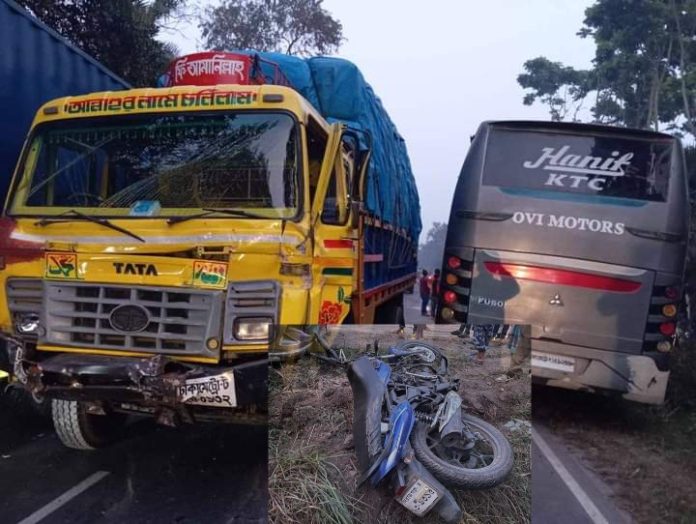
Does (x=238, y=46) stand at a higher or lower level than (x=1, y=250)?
higher

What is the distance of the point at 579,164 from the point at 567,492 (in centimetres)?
275

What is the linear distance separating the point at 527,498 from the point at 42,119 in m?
3.94

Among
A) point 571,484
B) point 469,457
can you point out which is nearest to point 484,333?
point 469,457

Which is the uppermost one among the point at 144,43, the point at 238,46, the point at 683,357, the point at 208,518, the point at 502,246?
the point at 238,46

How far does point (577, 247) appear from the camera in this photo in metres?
5.11

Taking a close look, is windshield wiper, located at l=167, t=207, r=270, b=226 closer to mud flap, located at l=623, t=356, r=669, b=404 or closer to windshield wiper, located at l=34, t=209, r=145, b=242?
windshield wiper, located at l=34, t=209, r=145, b=242

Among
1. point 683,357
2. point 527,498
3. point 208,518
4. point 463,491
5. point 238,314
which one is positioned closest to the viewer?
point 463,491

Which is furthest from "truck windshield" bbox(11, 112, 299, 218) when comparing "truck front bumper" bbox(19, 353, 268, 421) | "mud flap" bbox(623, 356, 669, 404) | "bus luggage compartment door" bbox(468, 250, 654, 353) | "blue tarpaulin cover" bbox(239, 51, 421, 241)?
"mud flap" bbox(623, 356, 669, 404)

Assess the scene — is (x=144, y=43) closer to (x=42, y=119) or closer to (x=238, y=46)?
(x=42, y=119)

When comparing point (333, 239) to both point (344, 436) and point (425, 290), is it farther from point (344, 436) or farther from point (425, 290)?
point (425, 290)

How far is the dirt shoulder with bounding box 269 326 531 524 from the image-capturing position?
1864 mm

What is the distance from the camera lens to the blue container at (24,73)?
5207 mm

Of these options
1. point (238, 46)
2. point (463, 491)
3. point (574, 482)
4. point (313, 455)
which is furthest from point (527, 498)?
point (238, 46)

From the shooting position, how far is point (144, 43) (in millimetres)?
11625
